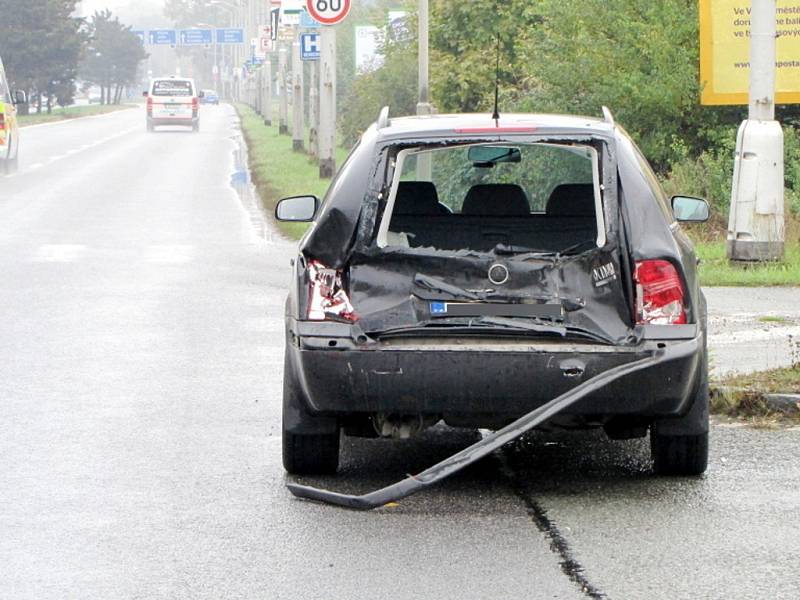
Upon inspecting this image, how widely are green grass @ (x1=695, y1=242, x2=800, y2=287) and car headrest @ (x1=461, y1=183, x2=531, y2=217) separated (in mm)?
6951

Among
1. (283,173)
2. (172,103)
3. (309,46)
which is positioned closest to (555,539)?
(283,173)

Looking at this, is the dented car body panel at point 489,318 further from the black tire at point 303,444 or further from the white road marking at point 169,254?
the white road marking at point 169,254

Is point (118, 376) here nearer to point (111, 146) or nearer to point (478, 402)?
point (478, 402)

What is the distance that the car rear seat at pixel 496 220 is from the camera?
805cm

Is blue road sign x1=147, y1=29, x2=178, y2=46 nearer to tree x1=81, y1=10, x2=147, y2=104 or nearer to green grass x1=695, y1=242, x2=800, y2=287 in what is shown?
tree x1=81, y1=10, x2=147, y2=104

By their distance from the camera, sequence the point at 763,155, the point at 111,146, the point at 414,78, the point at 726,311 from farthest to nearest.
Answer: the point at 111,146, the point at 414,78, the point at 763,155, the point at 726,311

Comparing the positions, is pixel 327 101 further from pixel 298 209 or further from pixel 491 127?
pixel 491 127

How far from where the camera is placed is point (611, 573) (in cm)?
581

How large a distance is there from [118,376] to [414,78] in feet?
97.7

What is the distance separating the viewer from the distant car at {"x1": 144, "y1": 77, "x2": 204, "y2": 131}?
2680 inches

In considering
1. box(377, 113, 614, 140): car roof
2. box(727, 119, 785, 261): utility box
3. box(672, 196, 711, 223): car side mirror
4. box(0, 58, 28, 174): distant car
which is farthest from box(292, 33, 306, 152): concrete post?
box(377, 113, 614, 140): car roof

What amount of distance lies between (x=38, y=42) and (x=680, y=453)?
86486 mm

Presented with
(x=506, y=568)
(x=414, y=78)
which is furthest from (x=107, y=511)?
(x=414, y=78)

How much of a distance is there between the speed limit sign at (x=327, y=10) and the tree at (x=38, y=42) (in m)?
64.7
